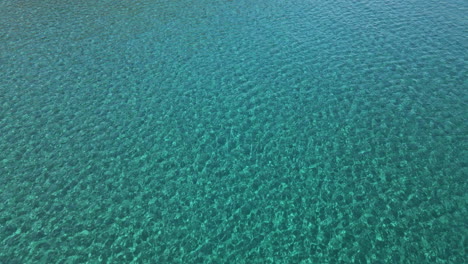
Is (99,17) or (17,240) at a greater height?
(99,17)

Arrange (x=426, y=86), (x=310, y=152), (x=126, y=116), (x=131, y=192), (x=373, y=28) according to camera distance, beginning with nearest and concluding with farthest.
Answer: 1. (x=131, y=192)
2. (x=310, y=152)
3. (x=126, y=116)
4. (x=426, y=86)
5. (x=373, y=28)

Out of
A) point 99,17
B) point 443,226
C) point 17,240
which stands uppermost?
point 99,17

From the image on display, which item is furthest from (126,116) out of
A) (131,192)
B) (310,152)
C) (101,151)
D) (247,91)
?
(310,152)

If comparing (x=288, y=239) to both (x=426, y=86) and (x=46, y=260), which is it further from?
(x=426, y=86)

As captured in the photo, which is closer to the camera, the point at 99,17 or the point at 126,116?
the point at 126,116

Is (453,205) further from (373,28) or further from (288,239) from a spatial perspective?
(373,28)

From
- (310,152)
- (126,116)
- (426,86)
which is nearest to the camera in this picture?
(310,152)
